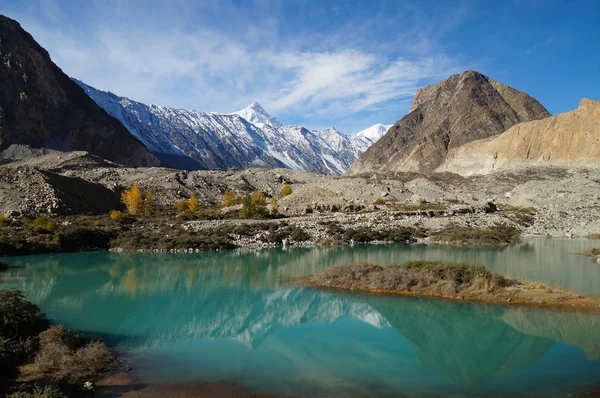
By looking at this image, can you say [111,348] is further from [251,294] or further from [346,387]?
[251,294]

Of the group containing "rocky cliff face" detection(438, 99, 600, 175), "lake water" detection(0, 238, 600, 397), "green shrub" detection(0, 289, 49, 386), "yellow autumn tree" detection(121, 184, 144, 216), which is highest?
"rocky cliff face" detection(438, 99, 600, 175)

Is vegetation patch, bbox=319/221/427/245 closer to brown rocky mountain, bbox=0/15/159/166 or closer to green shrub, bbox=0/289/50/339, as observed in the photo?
green shrub, bbox=0/289/50/339

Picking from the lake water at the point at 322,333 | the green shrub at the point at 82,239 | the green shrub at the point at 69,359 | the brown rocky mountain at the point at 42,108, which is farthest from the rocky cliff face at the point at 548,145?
the brown rocky mountain at the point at 42,108

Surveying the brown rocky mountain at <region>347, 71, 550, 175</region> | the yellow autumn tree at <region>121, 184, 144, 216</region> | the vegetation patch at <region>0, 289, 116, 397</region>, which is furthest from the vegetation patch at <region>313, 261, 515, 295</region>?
the brown rocky mountain at <region>347, 71, 550, 175</region>

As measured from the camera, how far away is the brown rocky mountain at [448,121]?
380 feet

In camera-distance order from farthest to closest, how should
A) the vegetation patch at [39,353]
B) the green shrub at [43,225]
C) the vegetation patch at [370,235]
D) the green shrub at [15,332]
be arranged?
the vegetation patch at [370,235] < the green shrub at [43,225] < the green shrub at [15,332] < the vegetation patch at [39,353]

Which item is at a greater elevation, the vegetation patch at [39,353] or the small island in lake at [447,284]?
the small island in lake at [447,284]

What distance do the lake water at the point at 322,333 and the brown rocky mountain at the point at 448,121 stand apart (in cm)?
9985

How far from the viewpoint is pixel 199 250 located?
31.0 metres

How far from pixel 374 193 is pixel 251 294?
45.3m

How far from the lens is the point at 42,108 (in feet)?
316

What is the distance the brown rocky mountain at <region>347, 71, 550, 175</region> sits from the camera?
115875 mm

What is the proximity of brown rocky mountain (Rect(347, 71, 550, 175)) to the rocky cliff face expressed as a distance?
746 inches

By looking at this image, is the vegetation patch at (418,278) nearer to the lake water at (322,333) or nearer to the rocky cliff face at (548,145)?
the lake water at (322,333)
